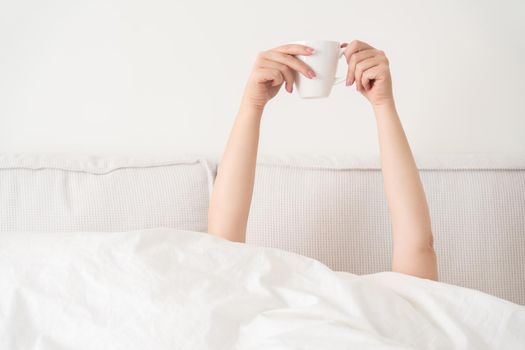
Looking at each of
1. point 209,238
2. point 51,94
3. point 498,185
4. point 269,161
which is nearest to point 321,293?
point 209,238

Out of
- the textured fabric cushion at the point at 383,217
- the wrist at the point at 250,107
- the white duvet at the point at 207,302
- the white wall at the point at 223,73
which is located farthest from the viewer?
the white wall at the point at 223,73

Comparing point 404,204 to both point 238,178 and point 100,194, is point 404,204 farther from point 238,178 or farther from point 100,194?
point 100,194

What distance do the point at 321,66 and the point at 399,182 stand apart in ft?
0.94

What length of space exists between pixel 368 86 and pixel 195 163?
19.9 inches

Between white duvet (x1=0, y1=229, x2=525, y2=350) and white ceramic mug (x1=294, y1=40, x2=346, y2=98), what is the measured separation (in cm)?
29

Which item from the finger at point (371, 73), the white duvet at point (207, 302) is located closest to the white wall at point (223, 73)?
the finger at point (371, 73)

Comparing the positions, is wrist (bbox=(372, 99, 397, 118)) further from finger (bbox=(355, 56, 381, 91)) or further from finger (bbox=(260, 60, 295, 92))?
finger (bbox=(260, 60, 295, 92))

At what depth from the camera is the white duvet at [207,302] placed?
2.51ft

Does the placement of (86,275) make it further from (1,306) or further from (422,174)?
(422,174)

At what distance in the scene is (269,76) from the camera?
1.09 metres

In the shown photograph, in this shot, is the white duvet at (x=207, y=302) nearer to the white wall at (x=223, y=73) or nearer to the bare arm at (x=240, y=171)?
the bare arm at (x=240, y=171)

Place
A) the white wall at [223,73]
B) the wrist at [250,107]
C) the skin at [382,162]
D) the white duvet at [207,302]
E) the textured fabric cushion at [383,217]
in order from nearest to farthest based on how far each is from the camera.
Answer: the white duvet at [207,302] → the skin at [382,162] → the wrist at [250,107] → the textured fabric cushion at [383,217] → the white wall at [223,73]

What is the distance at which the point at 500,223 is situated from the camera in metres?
1.32

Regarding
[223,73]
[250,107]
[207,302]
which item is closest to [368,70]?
[250,107]
